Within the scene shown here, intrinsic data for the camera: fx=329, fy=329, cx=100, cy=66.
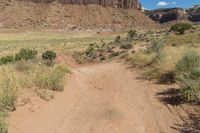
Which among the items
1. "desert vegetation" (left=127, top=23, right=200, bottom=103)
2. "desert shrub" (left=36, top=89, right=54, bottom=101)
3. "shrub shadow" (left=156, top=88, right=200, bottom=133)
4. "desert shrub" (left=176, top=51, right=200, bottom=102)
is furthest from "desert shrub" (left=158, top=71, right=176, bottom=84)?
"desert shrub" (left=36, top=89, right=54, bottom=101)

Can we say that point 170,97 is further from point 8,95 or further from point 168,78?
point 8,95

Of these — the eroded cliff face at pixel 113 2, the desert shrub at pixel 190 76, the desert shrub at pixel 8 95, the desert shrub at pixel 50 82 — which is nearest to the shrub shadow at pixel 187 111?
the desert shrub at pixel 190 76

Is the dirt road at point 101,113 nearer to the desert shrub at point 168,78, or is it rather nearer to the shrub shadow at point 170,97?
the shrub shadow at point 170,97

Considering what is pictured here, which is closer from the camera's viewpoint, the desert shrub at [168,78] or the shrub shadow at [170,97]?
the shrub shadow at [170,97]

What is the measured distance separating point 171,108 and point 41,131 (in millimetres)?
4042

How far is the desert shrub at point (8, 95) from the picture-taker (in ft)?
29.6

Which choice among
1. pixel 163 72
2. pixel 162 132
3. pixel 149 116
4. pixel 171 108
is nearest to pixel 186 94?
pixel 171 108

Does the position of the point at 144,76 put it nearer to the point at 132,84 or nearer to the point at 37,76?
the point at 132,84

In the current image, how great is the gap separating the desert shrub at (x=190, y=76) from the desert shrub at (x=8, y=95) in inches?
206

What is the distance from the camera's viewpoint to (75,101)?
10.7 meters

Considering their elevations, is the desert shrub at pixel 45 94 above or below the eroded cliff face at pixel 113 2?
below

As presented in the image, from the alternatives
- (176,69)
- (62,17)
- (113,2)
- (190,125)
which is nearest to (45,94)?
(190,125)

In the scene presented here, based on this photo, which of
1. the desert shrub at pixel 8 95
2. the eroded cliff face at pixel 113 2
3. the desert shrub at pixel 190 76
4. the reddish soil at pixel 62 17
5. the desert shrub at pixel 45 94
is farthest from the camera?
the eroded cliff face at pixel 113 2

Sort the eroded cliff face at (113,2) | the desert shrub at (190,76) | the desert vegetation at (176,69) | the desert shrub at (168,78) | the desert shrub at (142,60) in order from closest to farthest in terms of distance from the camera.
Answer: the desert shrub at (190,76), the desert vegetation at (176,69), the desert shrub at (168,78), the desert shrub at (142,60), the eroded cliff face at (113,2)
